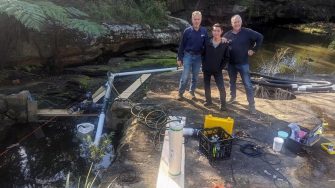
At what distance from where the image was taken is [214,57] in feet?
19.8

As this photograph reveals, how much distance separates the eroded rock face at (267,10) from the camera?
20.0 metres

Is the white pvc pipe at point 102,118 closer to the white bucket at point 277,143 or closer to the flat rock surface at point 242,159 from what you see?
the flat rock surface at point 242,159

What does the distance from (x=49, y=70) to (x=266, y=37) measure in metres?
13.5

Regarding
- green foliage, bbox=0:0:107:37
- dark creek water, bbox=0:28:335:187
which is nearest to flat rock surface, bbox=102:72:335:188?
dark creek water, bbox=0:28:335:187

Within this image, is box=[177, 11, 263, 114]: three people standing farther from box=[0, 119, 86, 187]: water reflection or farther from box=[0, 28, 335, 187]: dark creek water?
box=[0, 119, 86, 187]: water reflection

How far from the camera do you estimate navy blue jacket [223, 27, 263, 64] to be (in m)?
6.06

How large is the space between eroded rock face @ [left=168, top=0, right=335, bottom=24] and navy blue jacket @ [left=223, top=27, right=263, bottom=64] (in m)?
13.3

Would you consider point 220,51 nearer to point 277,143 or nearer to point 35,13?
point 277,143

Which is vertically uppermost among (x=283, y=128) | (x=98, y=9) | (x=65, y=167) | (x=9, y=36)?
(x=98, y=9)

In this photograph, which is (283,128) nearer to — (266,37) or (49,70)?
(49,70)

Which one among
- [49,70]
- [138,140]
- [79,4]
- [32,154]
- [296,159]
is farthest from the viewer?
[79,4]

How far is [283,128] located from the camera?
19.1 ft

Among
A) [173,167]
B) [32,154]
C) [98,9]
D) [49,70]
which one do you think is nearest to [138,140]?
[173,167]

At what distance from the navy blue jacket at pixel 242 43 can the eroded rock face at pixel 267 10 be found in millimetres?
13289
